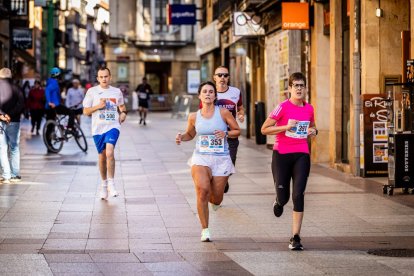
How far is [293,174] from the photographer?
11.1 m

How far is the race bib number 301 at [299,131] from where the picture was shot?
10.9m

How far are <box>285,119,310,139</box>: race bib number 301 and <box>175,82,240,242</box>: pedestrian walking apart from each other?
69 cm

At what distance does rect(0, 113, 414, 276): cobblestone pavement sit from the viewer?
959 centimetres

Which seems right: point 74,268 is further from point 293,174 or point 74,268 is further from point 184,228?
point 184,228

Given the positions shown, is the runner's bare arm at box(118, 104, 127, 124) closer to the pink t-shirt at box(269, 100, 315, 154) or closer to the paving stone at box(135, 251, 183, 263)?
the pink t-shirt at box(269, 100, 315, 154)

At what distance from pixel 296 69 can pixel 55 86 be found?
5.91 m

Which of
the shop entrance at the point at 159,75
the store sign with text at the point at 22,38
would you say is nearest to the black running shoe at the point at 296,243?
the store sign with text at the point at 22,38

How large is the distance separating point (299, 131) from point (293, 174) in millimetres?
451

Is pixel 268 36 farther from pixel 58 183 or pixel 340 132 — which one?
pixel 58 183

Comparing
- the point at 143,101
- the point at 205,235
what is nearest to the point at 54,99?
the point at 205,235

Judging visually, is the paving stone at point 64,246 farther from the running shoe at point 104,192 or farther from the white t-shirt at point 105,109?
the white t-shirt at point 105,109

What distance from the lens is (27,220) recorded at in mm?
12742

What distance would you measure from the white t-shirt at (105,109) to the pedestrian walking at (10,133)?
8.00 feet

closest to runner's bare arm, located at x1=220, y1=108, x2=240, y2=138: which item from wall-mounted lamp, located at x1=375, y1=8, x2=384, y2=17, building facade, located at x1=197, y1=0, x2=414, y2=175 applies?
building facade, located at x1=197, y1=0, x2=414, y2=175
